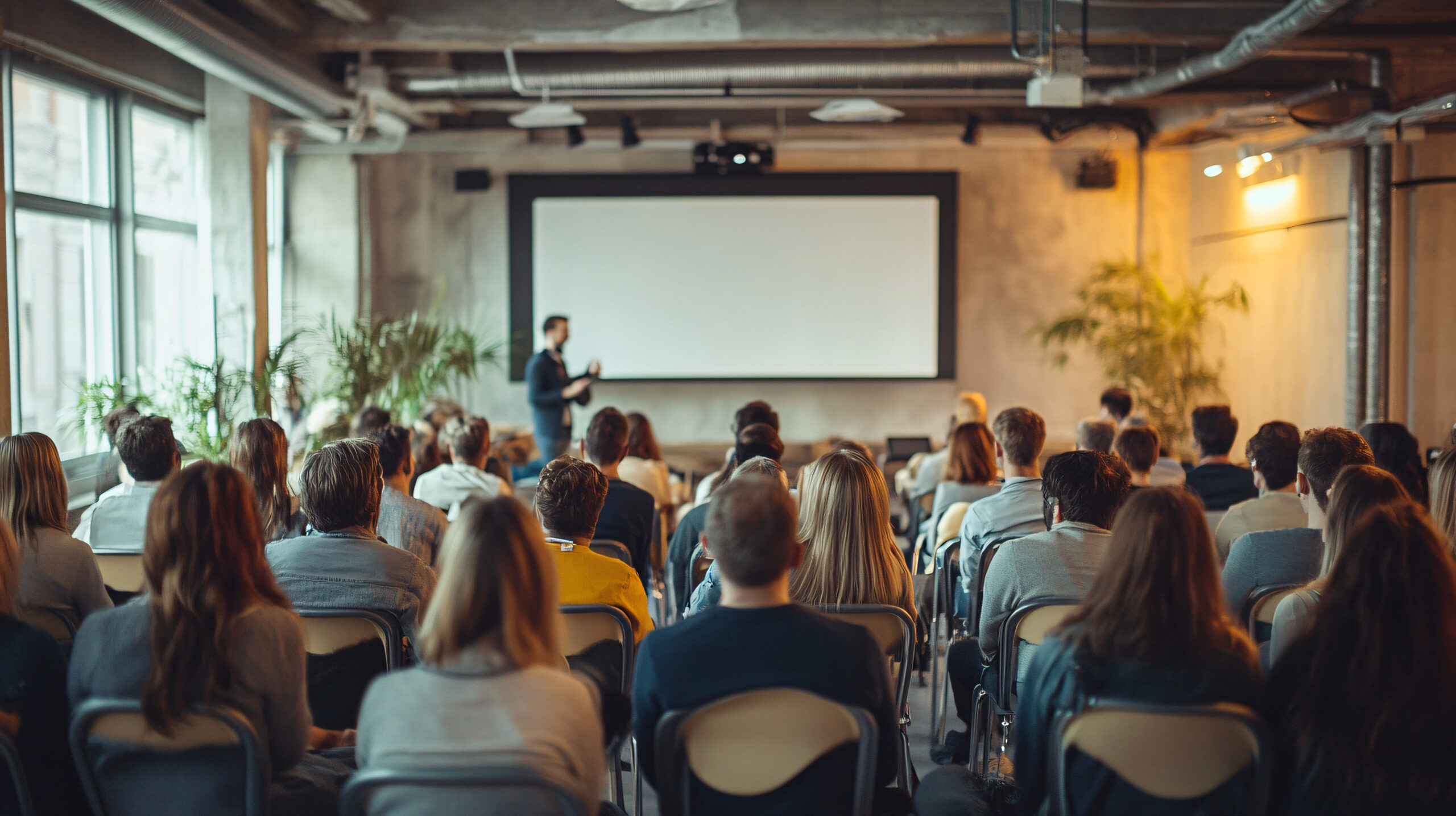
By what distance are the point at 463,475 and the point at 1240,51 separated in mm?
4713

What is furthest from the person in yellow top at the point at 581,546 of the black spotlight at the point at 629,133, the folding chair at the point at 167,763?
the black spotlight at the point at 629,133

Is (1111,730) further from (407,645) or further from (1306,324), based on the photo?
(1306,324)

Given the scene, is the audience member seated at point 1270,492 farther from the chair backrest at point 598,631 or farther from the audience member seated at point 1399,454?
the chair backrest at point 598,631

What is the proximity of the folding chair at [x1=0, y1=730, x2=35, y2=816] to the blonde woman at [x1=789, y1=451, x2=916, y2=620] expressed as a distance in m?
1.67

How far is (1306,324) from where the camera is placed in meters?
7.79

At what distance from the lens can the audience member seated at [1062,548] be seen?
8.99 ft

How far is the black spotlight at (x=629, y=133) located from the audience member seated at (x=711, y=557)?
553 centimetres

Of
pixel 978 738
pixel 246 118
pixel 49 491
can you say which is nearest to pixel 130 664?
pixel 49 491

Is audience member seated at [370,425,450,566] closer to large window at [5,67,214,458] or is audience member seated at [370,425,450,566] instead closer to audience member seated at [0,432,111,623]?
audience member seated at [0,432,111,623]

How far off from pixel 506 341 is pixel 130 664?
7643mm

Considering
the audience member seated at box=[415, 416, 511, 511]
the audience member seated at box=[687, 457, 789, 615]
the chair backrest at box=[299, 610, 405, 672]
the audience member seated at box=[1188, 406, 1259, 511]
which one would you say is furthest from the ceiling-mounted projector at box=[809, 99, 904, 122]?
the chair backrest at box=[299, 610, 405, 672]

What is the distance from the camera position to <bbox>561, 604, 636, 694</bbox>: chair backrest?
8.59ft

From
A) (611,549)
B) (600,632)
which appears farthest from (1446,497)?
(611,549)

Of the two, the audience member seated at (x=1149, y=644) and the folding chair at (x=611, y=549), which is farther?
the folding chair at (x=611, y=549)
